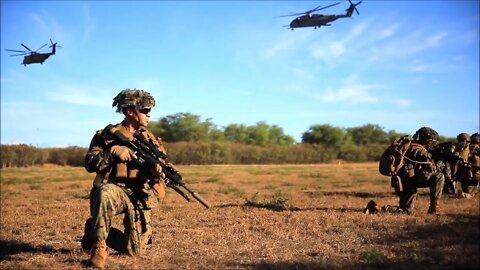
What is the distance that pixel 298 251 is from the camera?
22.0 feet

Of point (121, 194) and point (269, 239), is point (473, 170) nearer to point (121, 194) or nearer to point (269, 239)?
point (269, 239)

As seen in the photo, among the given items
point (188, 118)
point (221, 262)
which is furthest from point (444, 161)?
point (188, 118)

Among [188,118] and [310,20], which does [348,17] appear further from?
[188,118]

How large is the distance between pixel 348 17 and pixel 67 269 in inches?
1192

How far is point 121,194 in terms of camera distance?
646cm

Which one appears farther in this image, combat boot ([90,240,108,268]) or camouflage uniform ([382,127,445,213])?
camouflage uniform ([382,127,445,213])

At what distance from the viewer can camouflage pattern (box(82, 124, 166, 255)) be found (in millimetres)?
6188

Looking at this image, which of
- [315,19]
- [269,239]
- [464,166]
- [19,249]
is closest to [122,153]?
[19,249]

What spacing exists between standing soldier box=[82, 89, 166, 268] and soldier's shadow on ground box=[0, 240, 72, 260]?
29.1 inches

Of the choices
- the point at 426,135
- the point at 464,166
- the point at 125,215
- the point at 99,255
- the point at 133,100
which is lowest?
the point at 99,255

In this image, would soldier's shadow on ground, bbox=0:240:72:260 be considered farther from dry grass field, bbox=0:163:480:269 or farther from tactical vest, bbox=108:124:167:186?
tactical vest, bbox=108:124:167:186

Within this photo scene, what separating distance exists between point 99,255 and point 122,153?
56.1 inches

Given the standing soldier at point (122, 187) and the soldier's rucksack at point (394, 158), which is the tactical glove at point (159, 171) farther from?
the soldier's rucksack at point (394, 158)

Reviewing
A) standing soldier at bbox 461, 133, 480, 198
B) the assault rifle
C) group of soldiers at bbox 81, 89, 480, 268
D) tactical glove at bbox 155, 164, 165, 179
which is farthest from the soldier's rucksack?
tactical glove at bbox 155, 164, 165, 179
